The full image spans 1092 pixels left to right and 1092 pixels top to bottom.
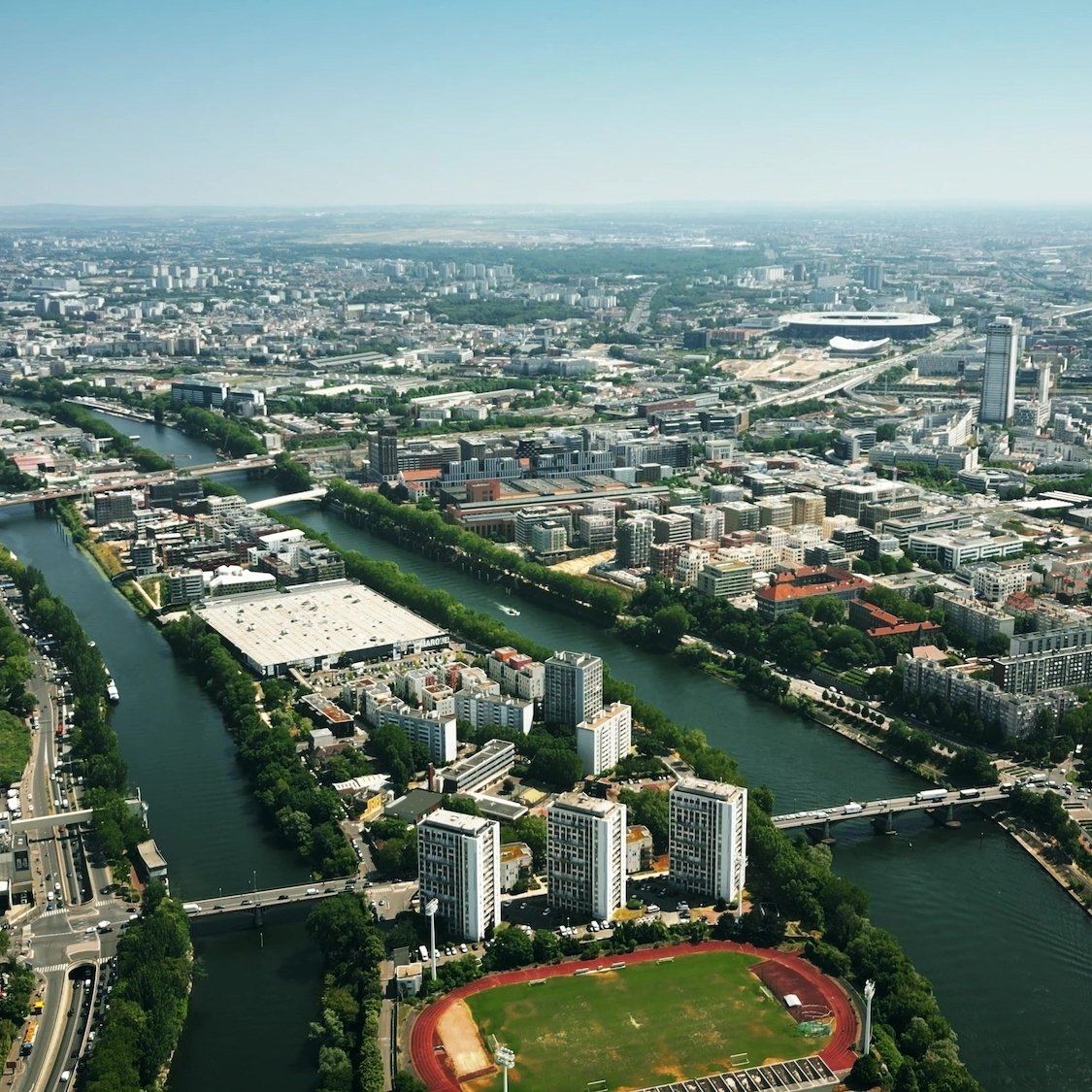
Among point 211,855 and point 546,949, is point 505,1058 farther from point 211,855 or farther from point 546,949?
point 211,855

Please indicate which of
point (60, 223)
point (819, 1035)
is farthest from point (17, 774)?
point (60, 223)

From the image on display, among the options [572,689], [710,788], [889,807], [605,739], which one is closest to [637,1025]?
[710,788]

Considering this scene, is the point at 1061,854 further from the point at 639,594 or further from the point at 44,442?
the point at 44,442

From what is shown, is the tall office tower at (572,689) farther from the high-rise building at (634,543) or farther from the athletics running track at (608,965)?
the high-rise building at (634,543)

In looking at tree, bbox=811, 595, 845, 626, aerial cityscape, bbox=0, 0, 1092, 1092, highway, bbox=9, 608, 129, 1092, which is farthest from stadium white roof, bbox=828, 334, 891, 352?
highway, bbox=9, 608, 129, 1092

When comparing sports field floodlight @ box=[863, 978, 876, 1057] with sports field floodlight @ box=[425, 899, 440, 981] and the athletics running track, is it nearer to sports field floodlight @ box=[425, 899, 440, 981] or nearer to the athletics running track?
the athletics running track

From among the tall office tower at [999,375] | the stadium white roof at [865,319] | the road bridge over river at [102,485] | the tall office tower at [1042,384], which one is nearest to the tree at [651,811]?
the road bridge over river at [102,485]
